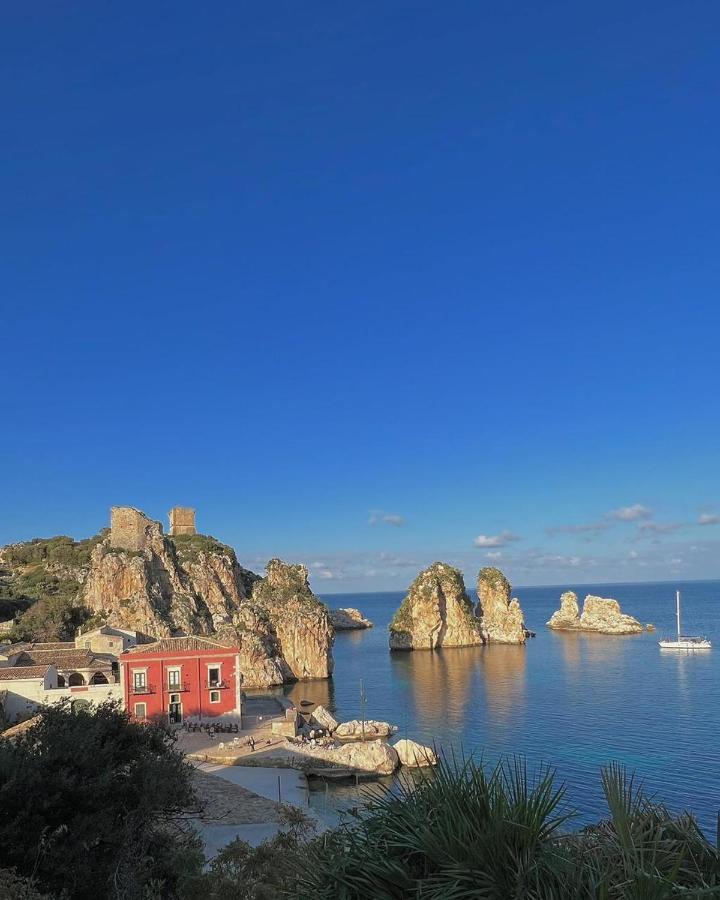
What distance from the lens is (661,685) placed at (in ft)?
188

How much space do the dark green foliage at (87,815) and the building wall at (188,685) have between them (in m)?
29.0

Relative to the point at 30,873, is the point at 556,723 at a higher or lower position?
lower

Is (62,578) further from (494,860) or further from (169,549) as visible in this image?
(494,860)

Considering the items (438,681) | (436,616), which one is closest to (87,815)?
(438,681)

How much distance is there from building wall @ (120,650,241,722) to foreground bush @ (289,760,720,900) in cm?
3807

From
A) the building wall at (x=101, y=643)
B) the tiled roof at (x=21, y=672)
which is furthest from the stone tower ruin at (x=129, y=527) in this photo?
the tiled roof at (x=21, y=672)

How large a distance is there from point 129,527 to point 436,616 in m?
43.5

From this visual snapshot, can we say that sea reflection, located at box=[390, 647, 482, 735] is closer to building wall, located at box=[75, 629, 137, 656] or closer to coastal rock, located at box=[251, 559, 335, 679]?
coastal rock, located at box=[251, 559, 335, 679]

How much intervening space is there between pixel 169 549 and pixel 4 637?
25.7 m

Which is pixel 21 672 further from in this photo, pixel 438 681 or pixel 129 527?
pixel 129 527

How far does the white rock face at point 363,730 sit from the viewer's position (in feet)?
134

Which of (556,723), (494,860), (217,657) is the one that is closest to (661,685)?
(556,723)

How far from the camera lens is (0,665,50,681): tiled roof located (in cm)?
3666

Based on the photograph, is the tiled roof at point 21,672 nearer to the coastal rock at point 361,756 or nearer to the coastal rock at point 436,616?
the coastal rock at point 361,756
